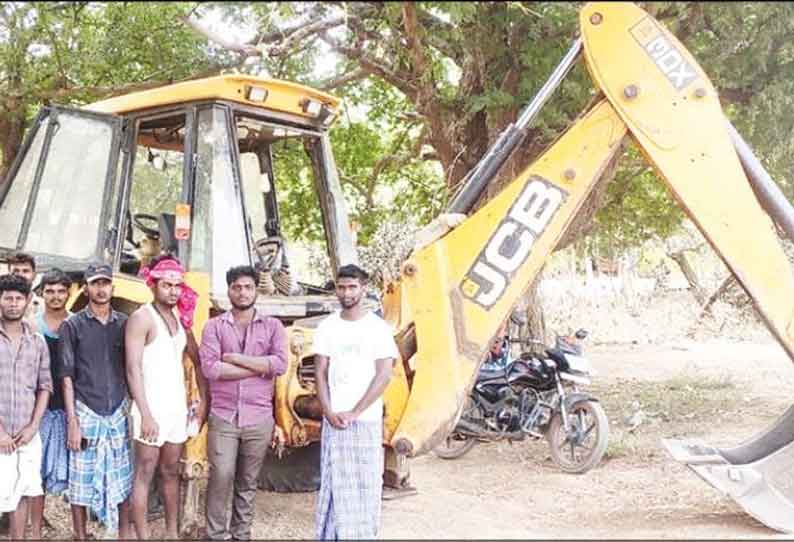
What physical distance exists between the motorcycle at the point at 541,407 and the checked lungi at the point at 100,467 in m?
3.42

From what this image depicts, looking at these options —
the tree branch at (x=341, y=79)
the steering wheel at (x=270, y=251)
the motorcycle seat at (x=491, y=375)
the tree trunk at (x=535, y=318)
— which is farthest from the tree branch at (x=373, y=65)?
the steering wheel at (x=270, y=251)

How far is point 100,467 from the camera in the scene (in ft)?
16.2

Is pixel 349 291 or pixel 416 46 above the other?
pixel 416 46

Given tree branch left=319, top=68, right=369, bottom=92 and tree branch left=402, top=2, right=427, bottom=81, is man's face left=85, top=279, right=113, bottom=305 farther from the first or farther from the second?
tree branch left=319, top=68, right=369, bottom=92

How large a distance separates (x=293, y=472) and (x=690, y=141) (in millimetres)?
3345

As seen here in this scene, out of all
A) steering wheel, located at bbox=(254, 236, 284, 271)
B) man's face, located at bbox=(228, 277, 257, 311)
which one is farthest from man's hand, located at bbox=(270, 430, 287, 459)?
steering wheel, located at bbox=(254, 236, 284, 271)

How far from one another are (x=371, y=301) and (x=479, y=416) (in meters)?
2.41

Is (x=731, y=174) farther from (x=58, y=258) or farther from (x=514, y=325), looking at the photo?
(x=514, y=325)

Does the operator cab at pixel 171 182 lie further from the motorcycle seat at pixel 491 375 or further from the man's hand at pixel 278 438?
the motorcycle seat at pixel 491 375

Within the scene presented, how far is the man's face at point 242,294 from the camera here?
503 cm

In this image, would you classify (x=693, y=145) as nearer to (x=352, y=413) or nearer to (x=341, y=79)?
(x=352, y=413)

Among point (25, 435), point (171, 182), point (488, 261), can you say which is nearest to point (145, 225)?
point (171, 182)

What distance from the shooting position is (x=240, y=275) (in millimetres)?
5027

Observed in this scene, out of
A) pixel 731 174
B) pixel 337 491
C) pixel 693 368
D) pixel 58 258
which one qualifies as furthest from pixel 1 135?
Answer: pixel 693 368
